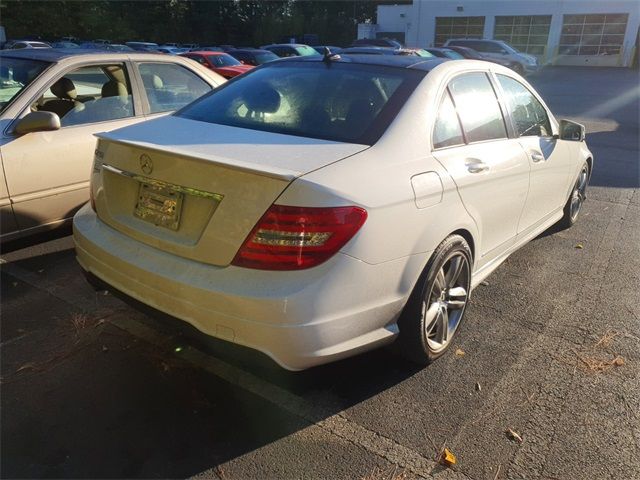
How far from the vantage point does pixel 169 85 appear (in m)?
5.12

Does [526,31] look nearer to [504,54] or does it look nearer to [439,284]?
[504,54]

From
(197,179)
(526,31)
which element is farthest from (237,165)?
(526,31)

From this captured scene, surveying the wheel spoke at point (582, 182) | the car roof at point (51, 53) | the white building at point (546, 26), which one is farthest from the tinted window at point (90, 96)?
the white building at point (546, 26)

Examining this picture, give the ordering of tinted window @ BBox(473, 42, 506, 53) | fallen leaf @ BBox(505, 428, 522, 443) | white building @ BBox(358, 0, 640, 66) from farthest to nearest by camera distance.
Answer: white building @ BBox(358, 0, 640, 66) → tinted window @ BBox(473, 42, 506, 53) → fallen leaf @ BBox(505, 428, 522, 443)

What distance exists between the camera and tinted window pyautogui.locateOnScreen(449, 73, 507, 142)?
3127 millimetres

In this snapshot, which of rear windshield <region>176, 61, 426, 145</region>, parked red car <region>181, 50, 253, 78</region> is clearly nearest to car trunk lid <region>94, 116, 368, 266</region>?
rear windshield <region>176, 61, 426, 145</region>

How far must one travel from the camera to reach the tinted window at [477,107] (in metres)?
3.13

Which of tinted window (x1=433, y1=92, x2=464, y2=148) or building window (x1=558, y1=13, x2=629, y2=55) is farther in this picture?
building window (x1=558, y1=13, x2=629, y2=55)

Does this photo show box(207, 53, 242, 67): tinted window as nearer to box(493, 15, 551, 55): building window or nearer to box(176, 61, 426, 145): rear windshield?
box(176, 61, 426, 145): rear windshield

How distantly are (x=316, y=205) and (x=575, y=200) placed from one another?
401cm

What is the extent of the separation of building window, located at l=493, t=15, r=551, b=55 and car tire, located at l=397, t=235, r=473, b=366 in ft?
131

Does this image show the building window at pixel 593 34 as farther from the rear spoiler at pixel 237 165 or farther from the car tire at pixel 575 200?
the rear spoiler at pixel 237 165

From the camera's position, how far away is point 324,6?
56781 millimetres

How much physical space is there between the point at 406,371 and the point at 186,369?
1.21 meters
